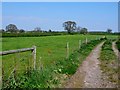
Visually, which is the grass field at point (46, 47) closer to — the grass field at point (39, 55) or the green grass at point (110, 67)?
the grass field at point (39, 55)

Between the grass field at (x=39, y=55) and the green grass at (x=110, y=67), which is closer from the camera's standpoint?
the grass field at (x=39, y=55)

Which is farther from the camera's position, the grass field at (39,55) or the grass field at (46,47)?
the grass field at (46,47)

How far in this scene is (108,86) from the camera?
10.8m

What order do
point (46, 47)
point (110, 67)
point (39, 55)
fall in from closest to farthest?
1. point (110, 67)
2. point (39, 55)
3. point (46, 47)

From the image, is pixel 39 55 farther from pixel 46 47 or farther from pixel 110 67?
pixel 46 47

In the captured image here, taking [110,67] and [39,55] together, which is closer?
[110,67]

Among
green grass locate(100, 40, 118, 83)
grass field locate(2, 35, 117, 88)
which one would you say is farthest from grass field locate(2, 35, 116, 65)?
green grass locate(100, 40, 118, 83)

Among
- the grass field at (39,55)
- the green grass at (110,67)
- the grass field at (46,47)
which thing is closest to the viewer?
the grass field at (39,55)

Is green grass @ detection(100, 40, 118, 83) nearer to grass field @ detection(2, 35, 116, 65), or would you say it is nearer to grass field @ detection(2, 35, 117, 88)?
grass field @ detection(2, 35, 117, 88)

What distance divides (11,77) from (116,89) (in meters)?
3.71

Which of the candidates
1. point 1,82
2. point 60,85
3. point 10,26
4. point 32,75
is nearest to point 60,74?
point 60,85

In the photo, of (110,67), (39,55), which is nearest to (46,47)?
(39,55)

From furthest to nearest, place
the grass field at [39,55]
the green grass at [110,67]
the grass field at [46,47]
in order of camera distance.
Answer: the grass field at [46,47] → the green grass at [110,67] → the grass field at [39,55]

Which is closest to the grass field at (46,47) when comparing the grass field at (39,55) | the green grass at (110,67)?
the grass field at (39,55)
